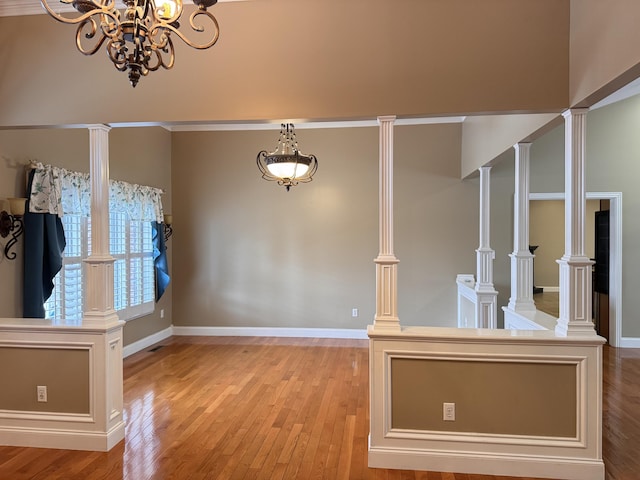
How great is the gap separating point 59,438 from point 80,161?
293cm

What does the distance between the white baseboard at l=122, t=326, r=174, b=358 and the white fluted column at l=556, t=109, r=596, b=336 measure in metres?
4.89

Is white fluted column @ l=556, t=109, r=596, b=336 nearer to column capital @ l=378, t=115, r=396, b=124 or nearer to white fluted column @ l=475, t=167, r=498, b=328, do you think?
column capital @ l=378, t=115, r=396, b=124

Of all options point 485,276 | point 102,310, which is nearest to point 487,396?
point 485,276

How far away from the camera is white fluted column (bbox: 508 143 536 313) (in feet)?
12.6

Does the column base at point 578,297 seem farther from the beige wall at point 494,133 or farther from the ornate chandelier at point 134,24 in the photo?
the ornate chandelier at point 134,24

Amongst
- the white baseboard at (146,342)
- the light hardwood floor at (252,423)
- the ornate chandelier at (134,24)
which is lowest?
the light hardwood floor at (252,423)

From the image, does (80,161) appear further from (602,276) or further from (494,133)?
(602,276)

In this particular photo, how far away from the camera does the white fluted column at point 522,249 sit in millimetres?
3842

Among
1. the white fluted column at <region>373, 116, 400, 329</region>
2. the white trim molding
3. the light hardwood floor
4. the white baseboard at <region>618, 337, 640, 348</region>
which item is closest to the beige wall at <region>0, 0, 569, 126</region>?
the white fluted column at <region>373, 116, 400, 329</region>

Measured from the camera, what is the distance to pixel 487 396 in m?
2.81

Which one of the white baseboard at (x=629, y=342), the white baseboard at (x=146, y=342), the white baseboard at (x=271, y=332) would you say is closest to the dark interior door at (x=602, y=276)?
the white baseboard at (x=629, y=342)

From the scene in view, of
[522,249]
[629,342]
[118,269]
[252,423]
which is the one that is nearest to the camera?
[252,423]

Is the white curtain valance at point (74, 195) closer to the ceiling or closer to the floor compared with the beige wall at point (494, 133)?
closer to the floor

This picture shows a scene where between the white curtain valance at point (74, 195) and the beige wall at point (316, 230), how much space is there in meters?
1.12
